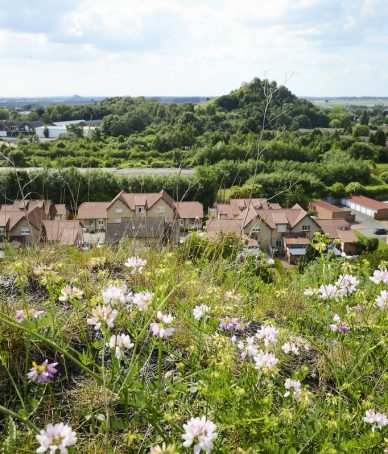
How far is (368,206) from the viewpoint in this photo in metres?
33.4

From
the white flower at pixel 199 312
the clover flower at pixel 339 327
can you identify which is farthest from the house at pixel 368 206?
the white flower at pixel 199 312

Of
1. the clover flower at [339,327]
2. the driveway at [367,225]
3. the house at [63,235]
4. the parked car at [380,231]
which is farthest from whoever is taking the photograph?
the parked car at [380,231]

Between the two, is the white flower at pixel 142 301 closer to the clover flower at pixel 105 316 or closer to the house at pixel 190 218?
the clover flower at pixel 105 316

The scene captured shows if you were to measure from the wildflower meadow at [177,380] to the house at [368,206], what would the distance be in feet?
107

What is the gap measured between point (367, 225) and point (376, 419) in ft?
102

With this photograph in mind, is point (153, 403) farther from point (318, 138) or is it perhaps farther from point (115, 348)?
point (318, 138)

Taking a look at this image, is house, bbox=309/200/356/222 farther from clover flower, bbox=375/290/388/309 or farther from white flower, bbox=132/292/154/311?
white flower, bbox=132/292/154/311

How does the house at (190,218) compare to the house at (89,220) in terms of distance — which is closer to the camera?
the house at (190,218)

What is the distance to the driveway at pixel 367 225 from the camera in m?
27.8

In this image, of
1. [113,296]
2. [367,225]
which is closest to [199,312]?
[113,296]

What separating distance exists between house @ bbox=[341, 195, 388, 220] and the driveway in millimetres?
514

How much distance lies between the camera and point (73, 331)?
2.19 metres

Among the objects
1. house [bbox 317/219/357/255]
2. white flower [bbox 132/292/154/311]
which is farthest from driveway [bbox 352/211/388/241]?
white flower [bbox 132/292/154/311]

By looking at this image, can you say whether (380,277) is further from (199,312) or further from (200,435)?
(200,435)
